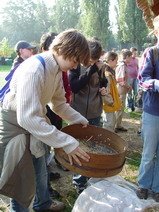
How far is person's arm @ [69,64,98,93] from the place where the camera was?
364 centimetres

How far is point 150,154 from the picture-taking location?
3.45 metres

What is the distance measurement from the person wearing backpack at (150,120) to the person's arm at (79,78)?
0.57 meters

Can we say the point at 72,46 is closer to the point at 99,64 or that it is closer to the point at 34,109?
the point at 34,109

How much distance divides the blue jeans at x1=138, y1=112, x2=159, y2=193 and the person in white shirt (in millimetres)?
934

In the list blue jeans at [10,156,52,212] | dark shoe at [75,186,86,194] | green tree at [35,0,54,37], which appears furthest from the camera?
green tree at [35,0,54,37]

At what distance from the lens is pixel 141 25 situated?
45.7 m

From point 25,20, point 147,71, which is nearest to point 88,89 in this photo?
point 147,71

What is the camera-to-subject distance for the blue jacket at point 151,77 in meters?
3.16

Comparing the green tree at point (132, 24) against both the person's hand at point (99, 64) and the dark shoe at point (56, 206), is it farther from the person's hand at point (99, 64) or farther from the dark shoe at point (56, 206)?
the dark shoe at point (56, 206)

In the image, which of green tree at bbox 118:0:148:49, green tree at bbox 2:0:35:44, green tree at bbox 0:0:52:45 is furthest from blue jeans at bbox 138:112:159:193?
green tree at bbox 2:0:35:44

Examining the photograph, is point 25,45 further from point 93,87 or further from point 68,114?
point 68,114

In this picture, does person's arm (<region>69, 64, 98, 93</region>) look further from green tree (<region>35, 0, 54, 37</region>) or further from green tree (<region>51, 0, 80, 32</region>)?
green tree (<region>35, 0, 54, 37</region>)

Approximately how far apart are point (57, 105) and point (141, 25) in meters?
45.0

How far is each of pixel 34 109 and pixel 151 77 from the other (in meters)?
1.52
